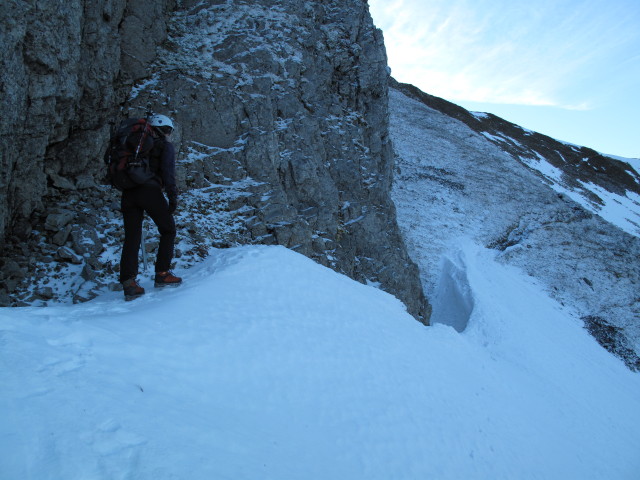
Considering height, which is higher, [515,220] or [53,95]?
[53,95]

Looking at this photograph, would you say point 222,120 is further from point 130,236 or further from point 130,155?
point 130,236

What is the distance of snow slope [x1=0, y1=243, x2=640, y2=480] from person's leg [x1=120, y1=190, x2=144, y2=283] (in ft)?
1.44

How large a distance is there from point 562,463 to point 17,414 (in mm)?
8359

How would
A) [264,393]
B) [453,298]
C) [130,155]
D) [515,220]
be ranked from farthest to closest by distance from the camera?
[515,220] → [453,298] → [130,155] → [264,393]

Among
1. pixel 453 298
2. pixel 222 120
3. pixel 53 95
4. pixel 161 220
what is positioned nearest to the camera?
pixel 161 220

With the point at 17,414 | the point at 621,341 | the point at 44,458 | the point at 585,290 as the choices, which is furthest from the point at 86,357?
the point at 585,290

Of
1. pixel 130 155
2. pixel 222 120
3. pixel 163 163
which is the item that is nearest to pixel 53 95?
pixel 130 155

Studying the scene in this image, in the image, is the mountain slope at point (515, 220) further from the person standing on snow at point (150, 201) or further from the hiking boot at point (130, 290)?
the hiking boot at point (130, 290)

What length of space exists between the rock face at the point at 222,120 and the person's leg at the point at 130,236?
1.18m

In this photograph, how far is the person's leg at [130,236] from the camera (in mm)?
5645

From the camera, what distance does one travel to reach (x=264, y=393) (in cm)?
404

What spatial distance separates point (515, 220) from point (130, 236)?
2315 centimetres

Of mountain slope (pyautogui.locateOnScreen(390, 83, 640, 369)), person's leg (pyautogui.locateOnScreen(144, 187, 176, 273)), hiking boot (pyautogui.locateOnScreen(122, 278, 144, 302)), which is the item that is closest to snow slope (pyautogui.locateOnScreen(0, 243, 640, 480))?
hiking boot (pyautogui.locateOnScreen(122, 278, 144, 302))

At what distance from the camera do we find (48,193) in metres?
7.38
